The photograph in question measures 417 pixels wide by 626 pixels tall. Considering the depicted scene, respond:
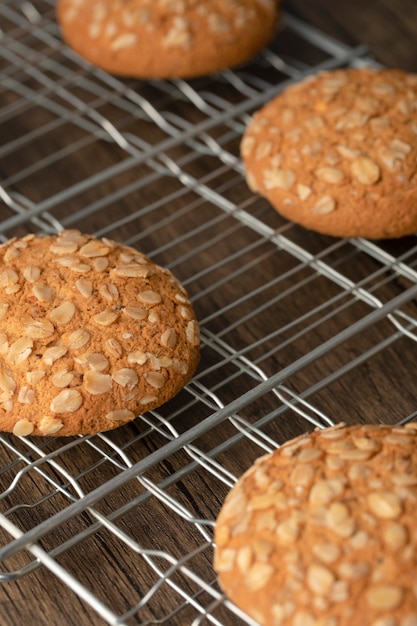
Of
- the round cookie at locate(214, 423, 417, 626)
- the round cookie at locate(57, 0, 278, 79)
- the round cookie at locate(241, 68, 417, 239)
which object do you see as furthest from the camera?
the round cookie at locate(57, 0, 278, 79)

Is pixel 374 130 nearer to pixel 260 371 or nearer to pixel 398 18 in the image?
pixel 260 371

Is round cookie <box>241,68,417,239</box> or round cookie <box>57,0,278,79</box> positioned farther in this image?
round cookie <box>57,0,278,79</box>

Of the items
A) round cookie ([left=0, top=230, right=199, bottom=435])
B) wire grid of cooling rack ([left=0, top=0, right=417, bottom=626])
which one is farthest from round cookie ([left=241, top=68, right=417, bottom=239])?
round cookie ([left=0, top=230, right=199, bottom=435])

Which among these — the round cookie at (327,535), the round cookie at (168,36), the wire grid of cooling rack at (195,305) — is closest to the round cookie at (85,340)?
the wire grid of cooling rack at (195,305)

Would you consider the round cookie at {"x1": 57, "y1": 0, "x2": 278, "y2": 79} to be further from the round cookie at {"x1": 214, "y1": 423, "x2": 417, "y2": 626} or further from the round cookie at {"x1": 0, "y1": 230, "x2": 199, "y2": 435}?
the round cookie at {"x1": 214, "y1": 423, "x2": 417, "y2": 626}

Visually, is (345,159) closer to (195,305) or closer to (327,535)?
(195,305)

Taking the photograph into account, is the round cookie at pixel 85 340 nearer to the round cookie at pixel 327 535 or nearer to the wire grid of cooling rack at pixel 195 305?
the wire grid of cooling rack at pixel 195 305
